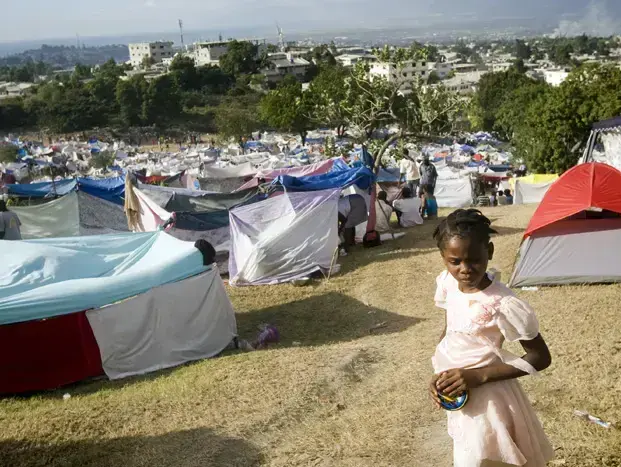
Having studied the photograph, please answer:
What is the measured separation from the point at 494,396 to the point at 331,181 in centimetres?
956

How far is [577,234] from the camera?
773 centimetres

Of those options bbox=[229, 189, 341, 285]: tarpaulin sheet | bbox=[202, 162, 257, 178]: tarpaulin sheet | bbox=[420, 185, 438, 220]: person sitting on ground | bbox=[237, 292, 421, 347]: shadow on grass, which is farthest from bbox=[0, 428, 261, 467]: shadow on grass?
bbox=[202, 162, 257, 178]: tarpaulin sheet

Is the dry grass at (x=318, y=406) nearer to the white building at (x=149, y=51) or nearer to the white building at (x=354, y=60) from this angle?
the white building at (x=354, y=60)

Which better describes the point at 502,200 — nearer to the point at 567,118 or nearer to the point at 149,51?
the point at 567,118

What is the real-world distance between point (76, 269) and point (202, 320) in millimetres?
1572

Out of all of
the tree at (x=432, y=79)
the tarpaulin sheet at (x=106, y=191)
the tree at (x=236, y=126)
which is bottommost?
the tree at (x=236, y=126)

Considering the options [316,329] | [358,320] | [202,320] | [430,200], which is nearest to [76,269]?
[202,320]

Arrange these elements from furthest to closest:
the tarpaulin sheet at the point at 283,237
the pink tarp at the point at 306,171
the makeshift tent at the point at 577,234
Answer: the pink tarp at the point at 306,171, the tarpaulin sheet at the point at 283,237, the makeshift tent at the point at 577,234

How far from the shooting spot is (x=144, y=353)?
6.92 metres

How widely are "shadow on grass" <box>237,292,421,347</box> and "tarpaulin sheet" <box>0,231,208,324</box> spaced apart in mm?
1446

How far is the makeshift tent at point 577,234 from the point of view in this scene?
25.0 feet

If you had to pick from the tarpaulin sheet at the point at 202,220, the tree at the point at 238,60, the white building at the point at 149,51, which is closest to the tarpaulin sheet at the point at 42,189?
the tarpaulin sheet at the point at 202,220

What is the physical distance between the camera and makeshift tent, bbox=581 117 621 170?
1348cm

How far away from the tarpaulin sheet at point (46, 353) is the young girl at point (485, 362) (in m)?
4.95
